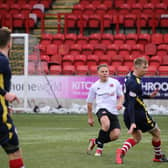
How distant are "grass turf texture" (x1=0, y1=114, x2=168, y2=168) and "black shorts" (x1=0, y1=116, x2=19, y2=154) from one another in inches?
91.0

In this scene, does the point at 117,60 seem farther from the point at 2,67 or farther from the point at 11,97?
the point at 11,97

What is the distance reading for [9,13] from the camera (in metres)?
33.6

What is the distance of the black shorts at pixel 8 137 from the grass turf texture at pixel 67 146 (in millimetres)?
2311

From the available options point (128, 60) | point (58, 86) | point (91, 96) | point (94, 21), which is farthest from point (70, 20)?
point (91, 96)

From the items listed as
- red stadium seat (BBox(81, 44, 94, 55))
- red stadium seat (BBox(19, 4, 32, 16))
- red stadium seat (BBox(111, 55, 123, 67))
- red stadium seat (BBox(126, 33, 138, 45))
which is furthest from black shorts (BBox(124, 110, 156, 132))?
red stadium seat (BBox(19, 4, 32, 16))

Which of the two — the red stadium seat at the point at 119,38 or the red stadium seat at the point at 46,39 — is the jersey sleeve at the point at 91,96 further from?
the red stadium seat at the point at 46,39

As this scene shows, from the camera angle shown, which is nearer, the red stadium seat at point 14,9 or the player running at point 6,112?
the player running at point 6,112

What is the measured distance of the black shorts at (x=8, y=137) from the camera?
8.24 m

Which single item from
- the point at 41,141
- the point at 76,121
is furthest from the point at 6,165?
the point at 76,121

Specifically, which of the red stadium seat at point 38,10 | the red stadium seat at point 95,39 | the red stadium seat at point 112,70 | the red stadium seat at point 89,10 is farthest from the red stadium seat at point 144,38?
the red stadium seat at point 38,10

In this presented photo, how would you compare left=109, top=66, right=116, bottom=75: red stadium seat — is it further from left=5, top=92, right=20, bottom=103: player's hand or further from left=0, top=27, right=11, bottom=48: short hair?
left=5, top=92, right=20, bottom=103: player's hand

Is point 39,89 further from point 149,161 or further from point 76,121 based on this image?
point 149,161

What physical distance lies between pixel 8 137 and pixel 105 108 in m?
4.31

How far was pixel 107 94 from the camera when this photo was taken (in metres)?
12.4
